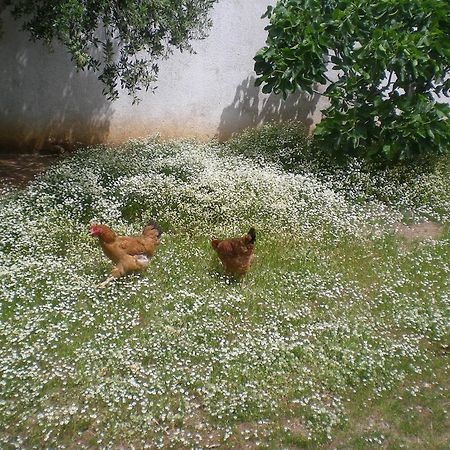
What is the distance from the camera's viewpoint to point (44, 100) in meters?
7.90

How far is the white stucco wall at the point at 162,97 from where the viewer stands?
25.5 feet

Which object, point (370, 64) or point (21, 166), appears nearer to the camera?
point (370, 64)

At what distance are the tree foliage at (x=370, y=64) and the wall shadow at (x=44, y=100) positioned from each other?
2.74 meters

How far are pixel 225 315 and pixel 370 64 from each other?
4.14 m

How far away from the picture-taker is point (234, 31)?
8.26 m

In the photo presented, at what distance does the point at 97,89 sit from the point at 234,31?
7.69 feet

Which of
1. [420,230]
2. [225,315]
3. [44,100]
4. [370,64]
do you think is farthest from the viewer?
[44,100]

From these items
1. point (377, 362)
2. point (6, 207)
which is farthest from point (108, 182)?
point (377, 362)

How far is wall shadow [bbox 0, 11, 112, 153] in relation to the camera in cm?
767

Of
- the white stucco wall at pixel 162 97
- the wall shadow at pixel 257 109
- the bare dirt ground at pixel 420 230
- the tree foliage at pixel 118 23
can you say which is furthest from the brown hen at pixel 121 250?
the wall shadow at pixel 257 109

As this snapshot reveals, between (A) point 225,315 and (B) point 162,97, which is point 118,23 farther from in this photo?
(A) point 225,315

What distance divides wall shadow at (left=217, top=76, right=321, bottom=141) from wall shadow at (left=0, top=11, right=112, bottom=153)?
1936 millimetres

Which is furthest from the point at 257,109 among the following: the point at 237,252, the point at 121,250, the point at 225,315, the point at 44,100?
the point at 225,315

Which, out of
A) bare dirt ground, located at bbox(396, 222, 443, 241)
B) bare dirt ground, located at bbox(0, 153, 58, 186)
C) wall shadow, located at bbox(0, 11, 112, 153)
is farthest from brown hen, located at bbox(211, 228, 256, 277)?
wall shadow, located at bbox(0, 11, 112, 153)
